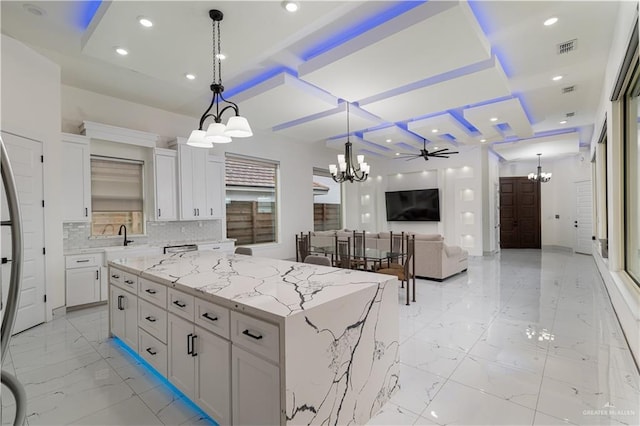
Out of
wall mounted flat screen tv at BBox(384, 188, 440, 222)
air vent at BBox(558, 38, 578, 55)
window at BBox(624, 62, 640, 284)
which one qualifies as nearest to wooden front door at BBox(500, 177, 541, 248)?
wall mounted flat screen tv at BBox(384, 188, 440, 222)

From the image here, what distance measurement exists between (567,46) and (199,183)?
569 centimetres

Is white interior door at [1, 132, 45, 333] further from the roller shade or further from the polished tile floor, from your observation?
the roller shade

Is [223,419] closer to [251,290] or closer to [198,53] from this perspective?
[251,290]

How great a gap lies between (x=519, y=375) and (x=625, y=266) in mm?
2375

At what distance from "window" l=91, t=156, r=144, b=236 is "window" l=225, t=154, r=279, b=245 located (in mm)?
1712

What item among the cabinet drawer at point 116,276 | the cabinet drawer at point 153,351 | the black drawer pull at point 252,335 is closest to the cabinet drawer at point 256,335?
the black drawer pull at point 252,335

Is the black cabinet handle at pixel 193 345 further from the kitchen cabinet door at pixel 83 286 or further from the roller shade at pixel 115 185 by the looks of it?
the roller shade at pixel 115 185

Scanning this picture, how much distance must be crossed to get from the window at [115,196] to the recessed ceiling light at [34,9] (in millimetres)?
2288

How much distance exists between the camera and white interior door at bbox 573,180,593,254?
8797 mm

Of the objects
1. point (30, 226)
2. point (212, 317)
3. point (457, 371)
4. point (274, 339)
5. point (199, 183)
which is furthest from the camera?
point (199, 183)

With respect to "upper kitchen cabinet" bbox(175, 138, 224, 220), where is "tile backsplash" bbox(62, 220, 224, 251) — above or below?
below

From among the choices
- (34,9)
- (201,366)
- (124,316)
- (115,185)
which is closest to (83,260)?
(115,185)

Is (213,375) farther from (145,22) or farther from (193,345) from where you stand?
(145,22)

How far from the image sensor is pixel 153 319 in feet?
8.24
